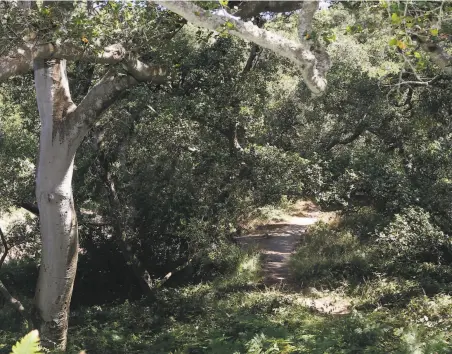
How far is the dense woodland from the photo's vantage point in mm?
5973

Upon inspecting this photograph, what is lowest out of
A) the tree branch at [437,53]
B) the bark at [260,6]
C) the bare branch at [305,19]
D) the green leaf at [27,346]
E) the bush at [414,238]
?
the bush at [414,238]

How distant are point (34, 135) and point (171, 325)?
15.3 feet

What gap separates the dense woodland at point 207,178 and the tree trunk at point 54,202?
0.9 inches

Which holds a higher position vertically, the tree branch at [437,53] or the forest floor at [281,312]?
the tree branch at [437,53]

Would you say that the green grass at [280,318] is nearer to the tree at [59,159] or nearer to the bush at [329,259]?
the bush at [329,259]

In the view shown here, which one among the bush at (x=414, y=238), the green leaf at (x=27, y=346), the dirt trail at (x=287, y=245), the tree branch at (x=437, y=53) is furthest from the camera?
the dirt trail at (x=287, y=245)

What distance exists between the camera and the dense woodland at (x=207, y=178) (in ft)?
19.6

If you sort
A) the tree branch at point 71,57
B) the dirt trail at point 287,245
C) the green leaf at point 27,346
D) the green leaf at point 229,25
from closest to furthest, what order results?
→ the green leaf at point 27,346 → the green leaf at point 229,25 → the tree branch at point 71,57 → the dirt trail at point 287,245

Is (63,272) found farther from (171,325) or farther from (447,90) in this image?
(447,90)

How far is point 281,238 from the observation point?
49.6ft

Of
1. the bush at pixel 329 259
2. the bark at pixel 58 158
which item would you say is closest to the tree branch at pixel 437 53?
the bark at pixel 58 158

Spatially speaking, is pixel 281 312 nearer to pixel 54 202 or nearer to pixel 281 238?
pixel 54 202

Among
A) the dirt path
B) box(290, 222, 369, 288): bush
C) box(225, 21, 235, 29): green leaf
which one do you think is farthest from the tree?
box(290, 222, 369, 288): bush

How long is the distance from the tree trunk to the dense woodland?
22mm
